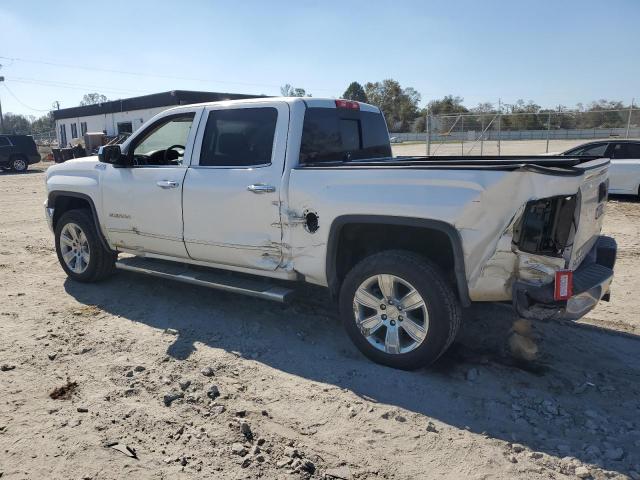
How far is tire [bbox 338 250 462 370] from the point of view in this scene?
11.9 feet

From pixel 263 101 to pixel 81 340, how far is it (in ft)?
8.53

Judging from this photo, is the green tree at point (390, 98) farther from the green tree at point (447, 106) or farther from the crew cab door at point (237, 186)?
the crew cab door at point (237, 186)

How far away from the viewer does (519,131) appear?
118ft

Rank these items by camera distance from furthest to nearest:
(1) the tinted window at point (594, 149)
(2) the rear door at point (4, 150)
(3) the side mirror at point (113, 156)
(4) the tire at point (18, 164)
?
(4) the tire at point (18, 164) → (2) the rear door at point (4, 150) → (1) the tinted window at point (594, 149) → (3) the side mirror at point (113, 156)

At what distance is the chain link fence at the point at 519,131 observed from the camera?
22223 mm

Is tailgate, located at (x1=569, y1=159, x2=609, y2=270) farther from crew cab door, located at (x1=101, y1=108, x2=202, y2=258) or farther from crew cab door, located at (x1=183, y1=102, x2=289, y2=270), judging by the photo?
crew cab door, located at (x1=101, y1=108, x2=202, y2=258)

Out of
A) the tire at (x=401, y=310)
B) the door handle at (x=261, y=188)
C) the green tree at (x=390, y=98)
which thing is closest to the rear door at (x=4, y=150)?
the door handle at (x=261, y=188)

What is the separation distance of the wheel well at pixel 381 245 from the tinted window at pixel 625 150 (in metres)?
9.98

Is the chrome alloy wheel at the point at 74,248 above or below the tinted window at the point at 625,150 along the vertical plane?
below

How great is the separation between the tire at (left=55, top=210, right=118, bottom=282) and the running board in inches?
11.8

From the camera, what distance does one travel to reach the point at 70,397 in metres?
3.57

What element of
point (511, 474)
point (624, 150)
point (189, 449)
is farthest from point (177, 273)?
point (624, 150)

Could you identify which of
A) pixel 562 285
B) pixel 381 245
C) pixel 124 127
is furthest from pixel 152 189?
pixel 124 127

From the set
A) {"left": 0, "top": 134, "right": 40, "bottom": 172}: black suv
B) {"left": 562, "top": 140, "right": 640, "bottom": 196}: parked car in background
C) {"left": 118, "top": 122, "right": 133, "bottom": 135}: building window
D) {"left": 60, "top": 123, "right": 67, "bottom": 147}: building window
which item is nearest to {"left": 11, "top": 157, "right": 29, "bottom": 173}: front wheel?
{"left": 0, "top": 134, "right": 40, "bottom": 172}: black suv
